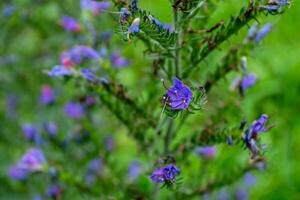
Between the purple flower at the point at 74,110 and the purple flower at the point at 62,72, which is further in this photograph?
the purple flower at the point at 74,110

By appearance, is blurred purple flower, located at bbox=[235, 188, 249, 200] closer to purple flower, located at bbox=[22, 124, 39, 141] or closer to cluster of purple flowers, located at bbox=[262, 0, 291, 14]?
purple flower, located at bbox=[22, 124, 39, 141]

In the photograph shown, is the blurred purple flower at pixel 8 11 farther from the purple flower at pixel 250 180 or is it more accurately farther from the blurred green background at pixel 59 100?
the purple flower at pixel 250 180

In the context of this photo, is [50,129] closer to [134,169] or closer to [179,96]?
[134,169]

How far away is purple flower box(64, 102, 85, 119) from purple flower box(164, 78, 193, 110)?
194 cm

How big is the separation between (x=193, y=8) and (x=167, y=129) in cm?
65

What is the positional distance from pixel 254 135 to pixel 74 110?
78.6 inches

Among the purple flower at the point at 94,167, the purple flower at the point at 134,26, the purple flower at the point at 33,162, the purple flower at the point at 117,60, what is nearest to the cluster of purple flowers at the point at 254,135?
the purple flower at the point at 134,26

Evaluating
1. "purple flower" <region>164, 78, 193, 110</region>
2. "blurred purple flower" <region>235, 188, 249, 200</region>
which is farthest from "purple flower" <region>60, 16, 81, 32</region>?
"purple flower" <region>164, 78, 193, 110</region>

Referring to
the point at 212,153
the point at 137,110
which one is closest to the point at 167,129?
the point at 137,110

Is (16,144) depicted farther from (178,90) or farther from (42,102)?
(178,90)

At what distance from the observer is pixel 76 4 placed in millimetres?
3709

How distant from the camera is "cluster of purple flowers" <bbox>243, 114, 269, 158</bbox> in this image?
192cm

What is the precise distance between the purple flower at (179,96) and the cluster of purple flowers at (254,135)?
0.99 feet

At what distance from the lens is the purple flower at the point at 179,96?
5.59ft
